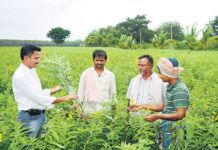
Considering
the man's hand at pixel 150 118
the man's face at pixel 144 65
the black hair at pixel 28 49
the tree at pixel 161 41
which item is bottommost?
the man's hand at pixel 150 118

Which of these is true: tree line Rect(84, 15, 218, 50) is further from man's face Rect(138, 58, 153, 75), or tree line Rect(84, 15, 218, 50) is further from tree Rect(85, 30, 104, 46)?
man's face Rect(138, 58, 153, 75)

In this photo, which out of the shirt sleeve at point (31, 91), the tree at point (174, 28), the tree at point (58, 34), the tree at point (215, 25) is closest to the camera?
the shirt sleeve at point (31, 91)

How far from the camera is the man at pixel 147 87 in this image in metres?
4.41

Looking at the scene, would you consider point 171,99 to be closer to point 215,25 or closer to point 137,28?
point 215,25

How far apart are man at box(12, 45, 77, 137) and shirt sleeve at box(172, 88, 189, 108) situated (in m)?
1.11

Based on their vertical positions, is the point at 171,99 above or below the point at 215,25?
below

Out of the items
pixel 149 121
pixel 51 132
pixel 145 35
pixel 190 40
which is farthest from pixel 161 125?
pixel 145 35

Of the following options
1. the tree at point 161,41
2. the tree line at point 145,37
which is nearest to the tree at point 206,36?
the tree line at point 145,37

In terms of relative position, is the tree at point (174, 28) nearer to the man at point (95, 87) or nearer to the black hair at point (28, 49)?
the man at point (95, 87)

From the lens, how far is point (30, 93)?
3.83 m

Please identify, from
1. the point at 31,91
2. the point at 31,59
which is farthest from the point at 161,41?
the point at 31,91

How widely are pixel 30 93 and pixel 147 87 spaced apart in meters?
1.43

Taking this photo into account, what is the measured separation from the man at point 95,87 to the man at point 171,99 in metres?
1.16

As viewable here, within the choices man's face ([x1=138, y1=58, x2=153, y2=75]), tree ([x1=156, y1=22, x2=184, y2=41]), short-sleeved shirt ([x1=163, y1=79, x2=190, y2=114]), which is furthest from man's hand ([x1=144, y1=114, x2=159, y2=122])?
tree ([x1=156, y1=22, x2=184, y2=41])
